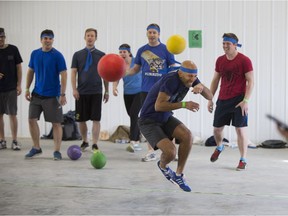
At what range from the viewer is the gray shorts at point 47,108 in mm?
5984

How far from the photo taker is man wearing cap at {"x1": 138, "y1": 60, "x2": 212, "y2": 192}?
4012mm

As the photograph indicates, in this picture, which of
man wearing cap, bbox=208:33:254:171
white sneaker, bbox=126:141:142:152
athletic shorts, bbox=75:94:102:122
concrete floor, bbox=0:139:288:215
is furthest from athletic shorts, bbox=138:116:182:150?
white sneaker, bbox=126:141:142:152

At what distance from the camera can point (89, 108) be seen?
21.6 ft

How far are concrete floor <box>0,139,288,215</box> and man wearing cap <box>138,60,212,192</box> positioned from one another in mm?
300

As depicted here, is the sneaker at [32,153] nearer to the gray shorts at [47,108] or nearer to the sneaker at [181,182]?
the gray shorts at [47,108]

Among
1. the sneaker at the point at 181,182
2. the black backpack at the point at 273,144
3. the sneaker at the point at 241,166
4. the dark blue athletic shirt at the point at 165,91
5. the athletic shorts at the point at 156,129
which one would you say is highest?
the dark blue athletic shirt at the point at 165,91

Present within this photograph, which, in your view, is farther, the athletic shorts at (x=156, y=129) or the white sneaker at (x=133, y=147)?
the white sneaker at (x=133, y=147)

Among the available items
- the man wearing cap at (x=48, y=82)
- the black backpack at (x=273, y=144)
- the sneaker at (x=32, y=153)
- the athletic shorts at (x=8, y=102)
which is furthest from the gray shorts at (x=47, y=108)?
the black backpack at (x=273, y=144)

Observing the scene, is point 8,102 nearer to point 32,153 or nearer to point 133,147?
point 32,153

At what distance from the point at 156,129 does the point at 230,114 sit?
1.58 m

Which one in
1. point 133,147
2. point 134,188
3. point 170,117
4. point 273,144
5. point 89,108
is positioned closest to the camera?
point 170,117

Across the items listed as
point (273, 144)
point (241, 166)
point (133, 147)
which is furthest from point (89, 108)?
point (273, 144)

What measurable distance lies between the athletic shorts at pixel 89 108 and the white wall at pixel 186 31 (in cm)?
243

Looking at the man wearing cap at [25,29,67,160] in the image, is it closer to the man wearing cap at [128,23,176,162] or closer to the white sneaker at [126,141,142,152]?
the man wearing cap at [128,23,176,162]
